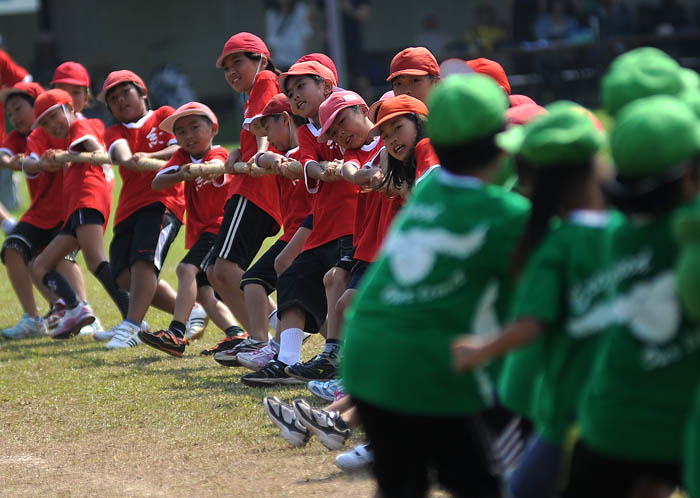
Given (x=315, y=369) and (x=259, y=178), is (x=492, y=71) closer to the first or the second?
(x=315, y=369)

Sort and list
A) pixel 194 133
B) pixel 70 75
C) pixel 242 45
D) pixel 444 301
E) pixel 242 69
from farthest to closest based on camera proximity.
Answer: pixel 70 75
pixel 194 133
pixel 242 69
pixel 242 45
pixel 444 301

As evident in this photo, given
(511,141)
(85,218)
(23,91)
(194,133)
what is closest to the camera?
(511,141)

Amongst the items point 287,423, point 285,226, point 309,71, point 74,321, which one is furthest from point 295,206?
point 74,321

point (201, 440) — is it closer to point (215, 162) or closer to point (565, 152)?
point (215, 162)

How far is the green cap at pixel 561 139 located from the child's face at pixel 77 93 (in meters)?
6.90

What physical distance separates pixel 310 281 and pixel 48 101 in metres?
3.41

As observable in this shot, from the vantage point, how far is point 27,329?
9125 mm

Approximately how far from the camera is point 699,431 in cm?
254

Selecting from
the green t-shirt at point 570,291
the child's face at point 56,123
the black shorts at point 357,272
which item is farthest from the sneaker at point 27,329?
the green t-shirt at point 570,291

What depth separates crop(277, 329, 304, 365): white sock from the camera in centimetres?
641

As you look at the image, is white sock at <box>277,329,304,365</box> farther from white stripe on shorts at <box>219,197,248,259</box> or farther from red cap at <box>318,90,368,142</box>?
red cap at <box>318,90,368,142</box>

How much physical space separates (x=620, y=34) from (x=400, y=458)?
17.7 m

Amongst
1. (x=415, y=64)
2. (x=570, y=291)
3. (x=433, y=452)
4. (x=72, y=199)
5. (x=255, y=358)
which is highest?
(x=570, y=291)

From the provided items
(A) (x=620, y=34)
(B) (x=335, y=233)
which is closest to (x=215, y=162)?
(B) (x=335, y=233)
